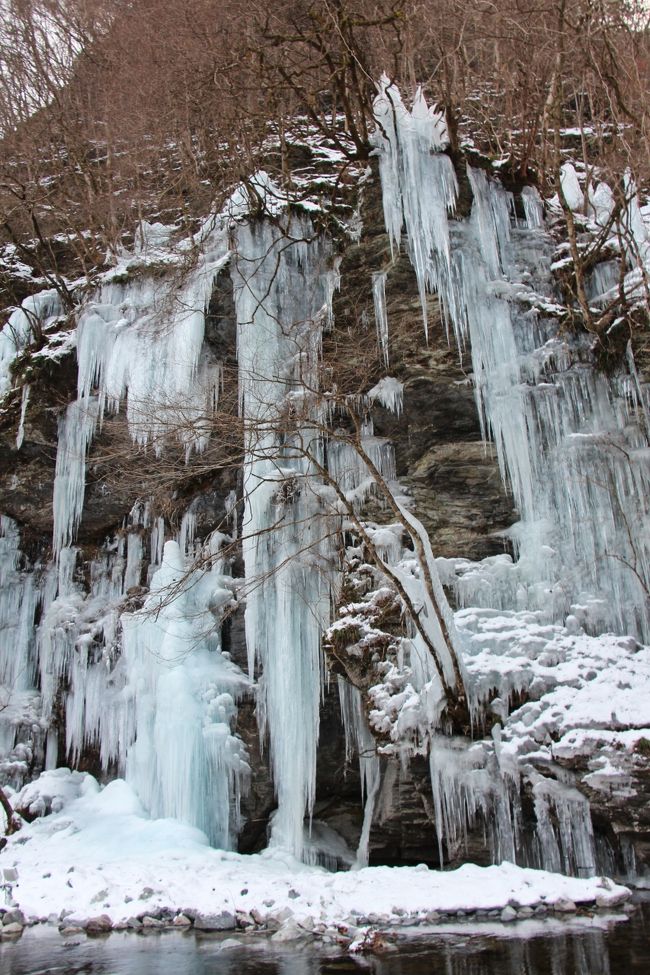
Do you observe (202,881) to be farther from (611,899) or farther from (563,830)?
(611,899)

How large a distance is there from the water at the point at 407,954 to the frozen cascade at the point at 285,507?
3187mm

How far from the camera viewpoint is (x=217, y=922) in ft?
21.2

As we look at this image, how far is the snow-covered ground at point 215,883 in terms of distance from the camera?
20.2 feet

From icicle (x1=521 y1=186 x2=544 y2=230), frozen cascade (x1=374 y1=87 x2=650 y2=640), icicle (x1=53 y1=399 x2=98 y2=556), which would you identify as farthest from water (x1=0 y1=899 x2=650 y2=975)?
icicle (x1=521 y1=186 x2=544 y2=230)

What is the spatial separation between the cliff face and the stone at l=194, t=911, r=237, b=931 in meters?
2.20

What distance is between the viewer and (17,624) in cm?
1194

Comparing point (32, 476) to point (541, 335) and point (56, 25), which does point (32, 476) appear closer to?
point (541, 335)

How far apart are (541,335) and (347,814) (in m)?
6.90

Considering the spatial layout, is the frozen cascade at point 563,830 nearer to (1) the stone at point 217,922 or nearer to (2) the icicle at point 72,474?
(1) the stone at point 217,922

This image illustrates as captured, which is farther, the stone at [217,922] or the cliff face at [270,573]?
the cliff face at [270,573]

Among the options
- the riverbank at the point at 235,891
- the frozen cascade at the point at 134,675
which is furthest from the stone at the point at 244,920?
the frozen cascade at the point at 134,675

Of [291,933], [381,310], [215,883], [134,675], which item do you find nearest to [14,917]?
[215,883]

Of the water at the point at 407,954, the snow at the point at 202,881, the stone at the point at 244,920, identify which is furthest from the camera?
the stone at the point at 244,920

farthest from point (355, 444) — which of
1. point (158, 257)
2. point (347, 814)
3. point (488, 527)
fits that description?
point (158, 257)
